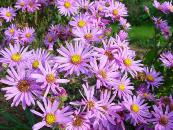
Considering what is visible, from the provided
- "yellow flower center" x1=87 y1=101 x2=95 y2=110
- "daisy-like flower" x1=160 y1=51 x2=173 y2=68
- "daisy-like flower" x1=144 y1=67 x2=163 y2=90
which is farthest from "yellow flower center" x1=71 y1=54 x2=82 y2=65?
"daisy-like flower" x1=160 y1=51 x2=173 y2=68

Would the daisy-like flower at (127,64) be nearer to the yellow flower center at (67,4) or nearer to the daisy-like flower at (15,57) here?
the daisy-like flower at (15,57)

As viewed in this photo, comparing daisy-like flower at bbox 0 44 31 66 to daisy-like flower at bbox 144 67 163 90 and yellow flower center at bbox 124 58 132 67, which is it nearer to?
yellow flower center at bbox 124 58 132 67

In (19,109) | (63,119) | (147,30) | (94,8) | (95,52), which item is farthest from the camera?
(147,30)

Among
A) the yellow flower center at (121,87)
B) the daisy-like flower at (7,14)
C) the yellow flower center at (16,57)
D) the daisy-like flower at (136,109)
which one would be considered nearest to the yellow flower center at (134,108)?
the daisy-like flower at (136,109)

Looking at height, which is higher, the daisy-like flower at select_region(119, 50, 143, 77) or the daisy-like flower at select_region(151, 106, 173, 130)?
the daisy-like flower at select_region(119, 50, 143, 77)

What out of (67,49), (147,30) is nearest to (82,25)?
(67,49)

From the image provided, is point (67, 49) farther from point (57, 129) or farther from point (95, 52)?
point (57, 129)
